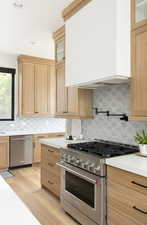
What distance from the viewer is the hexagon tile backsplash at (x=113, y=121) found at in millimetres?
2445

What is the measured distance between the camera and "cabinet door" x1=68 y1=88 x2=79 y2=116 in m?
2.96

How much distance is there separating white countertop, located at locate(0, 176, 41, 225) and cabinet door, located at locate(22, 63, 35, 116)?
150 inches

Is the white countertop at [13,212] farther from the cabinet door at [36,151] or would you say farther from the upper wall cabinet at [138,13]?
the cabinet door at [36,151]

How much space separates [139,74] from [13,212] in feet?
5.44

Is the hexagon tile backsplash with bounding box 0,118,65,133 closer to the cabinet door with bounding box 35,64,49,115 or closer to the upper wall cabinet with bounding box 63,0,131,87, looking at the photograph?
the cabinet door with bounding box 35,64,49,115

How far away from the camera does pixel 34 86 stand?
4887 millimetres

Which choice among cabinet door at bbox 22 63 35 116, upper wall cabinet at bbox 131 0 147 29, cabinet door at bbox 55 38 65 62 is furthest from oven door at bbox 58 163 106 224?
cabinet door at bbox 22 63 35 116

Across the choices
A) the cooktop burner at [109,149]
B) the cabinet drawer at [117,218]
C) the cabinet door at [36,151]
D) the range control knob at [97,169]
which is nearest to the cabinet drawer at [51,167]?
the cooktop burner at [109,149]

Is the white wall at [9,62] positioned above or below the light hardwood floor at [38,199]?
above

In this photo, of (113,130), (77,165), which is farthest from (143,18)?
(77,165)

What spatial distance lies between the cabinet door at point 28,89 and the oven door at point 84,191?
259 centimetres

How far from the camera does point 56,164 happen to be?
2785mm

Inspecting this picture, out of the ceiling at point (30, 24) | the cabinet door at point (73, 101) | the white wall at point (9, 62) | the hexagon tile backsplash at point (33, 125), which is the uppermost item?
the ceiling at point (30, 24)

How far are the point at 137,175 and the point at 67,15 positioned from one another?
232cm
